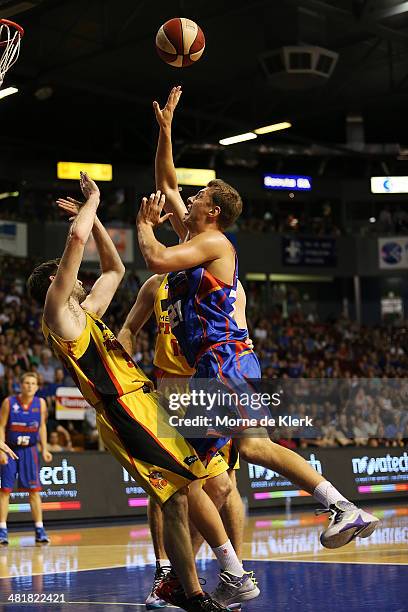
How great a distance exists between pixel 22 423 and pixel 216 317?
737cm

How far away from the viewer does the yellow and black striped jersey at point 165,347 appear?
21.9 ft

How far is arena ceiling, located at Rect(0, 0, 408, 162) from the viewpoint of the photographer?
19016 millimetres

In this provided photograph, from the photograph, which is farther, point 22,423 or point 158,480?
point 22,423

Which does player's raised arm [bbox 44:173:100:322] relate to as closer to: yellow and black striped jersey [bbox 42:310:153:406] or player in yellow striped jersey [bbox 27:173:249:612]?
player in yellow striped jersey [bbox 27:173:249:612]

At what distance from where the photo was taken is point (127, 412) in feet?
18.2

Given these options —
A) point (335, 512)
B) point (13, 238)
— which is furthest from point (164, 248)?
point (13, 238)

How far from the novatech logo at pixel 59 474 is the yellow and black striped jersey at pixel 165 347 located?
7.58 meters

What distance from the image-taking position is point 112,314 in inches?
963

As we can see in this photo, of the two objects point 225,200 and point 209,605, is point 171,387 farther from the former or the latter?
point 209,605

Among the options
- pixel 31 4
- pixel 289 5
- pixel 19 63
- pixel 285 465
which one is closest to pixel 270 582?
pixel 285 465

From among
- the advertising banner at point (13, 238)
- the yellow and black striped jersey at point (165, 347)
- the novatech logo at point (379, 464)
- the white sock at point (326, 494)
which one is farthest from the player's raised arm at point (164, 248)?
the advertising banner at point (13, 238)

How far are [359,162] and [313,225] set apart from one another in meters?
3.34

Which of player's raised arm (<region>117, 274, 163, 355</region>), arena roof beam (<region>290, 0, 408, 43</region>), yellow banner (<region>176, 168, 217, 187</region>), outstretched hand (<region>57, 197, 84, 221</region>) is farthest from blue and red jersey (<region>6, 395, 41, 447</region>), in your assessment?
yellow banner (<region>176, 168, 217, 187</region>)

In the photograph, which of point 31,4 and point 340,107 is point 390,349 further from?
point 31,4
